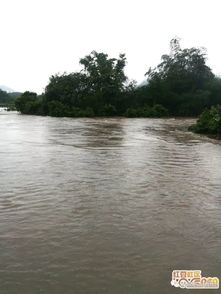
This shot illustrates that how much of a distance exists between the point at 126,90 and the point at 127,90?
0.16 meters

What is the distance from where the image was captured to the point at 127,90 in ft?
158

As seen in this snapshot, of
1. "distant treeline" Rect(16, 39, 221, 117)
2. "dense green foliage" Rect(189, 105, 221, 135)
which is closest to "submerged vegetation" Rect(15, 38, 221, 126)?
"distant treeline" Rect(16, 39, 221, 117)

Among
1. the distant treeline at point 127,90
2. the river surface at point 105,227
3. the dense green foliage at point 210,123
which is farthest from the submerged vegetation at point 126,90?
the river surface at point 105,227

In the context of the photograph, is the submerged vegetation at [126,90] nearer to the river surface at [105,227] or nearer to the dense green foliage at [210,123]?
the dense green foliage at [210,123]

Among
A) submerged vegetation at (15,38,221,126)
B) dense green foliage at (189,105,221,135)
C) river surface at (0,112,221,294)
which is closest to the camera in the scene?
river surface at (0,112,221,294)

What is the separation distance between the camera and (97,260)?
11.1ft

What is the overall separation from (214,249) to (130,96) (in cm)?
4497

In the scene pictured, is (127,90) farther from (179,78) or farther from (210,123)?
(210,123)

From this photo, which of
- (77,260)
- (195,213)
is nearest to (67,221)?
(77,260)

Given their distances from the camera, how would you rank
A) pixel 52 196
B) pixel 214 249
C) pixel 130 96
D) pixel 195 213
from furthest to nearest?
pixel 130 96 → pixel 52 196 → pixel 195 213 → pixel 214 249

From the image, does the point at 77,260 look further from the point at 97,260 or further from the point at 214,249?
the point at 214,249

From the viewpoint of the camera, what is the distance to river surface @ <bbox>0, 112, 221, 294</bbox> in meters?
3.07

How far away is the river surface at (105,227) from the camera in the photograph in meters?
3.07

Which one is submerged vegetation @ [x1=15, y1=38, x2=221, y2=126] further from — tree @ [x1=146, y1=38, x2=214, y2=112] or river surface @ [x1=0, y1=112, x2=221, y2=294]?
river surface @ [x1=0, y1=112, x2=221, y2=294]
